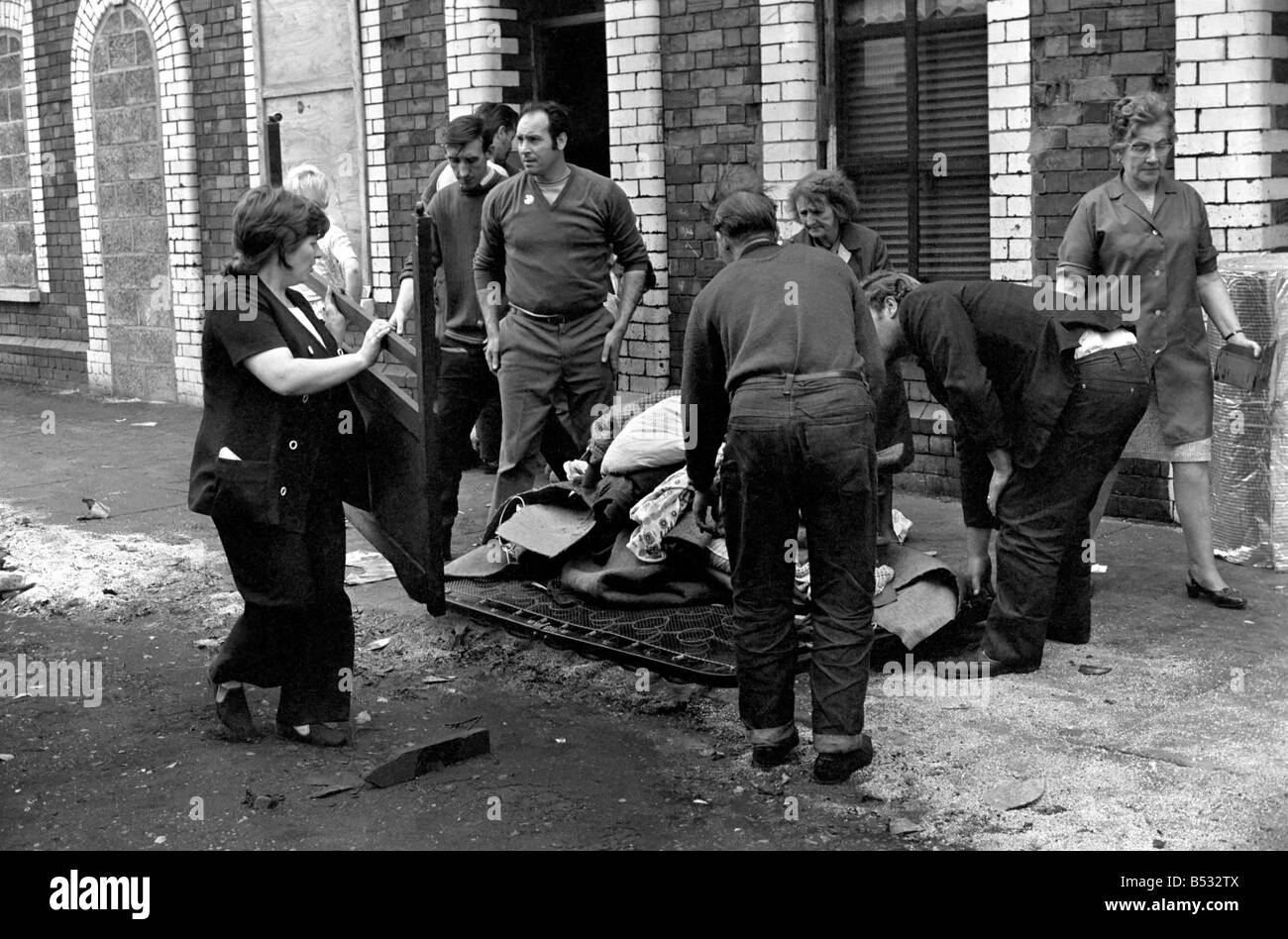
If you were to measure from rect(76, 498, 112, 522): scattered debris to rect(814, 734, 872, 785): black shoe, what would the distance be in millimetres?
5838

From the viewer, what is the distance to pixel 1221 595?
662cm

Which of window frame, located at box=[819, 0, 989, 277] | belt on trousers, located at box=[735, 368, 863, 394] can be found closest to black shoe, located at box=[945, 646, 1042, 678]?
belt on trousers, located at box=[735, 368, 863, 394]

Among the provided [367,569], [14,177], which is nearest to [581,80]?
[367,569]

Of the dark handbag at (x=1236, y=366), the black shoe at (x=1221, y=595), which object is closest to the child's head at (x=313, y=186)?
the dark handbag at (x=1236, y=366)

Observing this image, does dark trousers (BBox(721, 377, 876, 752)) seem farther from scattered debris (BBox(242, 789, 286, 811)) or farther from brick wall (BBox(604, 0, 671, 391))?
brick wall (BBox(604, 0, 671, 391))

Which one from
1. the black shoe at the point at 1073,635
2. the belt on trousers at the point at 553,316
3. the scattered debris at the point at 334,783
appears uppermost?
the belt on trousers at the point at 553,316

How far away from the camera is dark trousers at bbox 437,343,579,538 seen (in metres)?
8.04

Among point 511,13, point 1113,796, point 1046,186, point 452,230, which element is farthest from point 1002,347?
point 511,13

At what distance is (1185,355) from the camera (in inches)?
264

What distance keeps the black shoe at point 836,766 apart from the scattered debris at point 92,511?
5838 mm

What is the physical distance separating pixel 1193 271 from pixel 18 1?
44.4ft

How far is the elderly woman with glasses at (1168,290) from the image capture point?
6594 millimetres

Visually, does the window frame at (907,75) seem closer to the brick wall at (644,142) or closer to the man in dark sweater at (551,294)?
the brick wall at (644,142)

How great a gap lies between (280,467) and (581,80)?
22.4 ft
